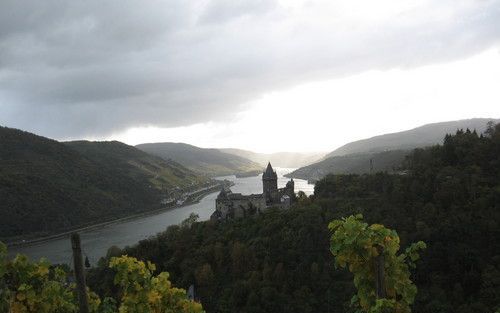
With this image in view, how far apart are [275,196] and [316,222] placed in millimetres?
15412

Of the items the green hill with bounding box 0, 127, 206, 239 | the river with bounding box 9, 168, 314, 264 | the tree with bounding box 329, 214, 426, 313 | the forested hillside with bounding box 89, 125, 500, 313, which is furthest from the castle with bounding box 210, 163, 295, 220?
the tree with bounding box 329, 214, 426, 313

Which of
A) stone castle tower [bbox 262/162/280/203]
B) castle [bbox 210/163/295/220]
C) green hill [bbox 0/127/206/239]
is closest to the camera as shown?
castle [bbox 210/163/295/220]

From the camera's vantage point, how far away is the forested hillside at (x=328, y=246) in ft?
115

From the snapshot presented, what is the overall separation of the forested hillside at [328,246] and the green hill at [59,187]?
4952cm

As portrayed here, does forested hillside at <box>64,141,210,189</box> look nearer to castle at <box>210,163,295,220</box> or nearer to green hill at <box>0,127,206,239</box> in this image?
green hill at <box>0,127,206,239</box>

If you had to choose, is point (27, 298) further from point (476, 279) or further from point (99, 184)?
point (99, 184)

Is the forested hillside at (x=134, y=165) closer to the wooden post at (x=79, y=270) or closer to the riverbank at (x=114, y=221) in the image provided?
the riverbank at (x=114, y=221)

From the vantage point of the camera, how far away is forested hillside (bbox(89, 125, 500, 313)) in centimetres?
3496

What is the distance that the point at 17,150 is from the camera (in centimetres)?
12550

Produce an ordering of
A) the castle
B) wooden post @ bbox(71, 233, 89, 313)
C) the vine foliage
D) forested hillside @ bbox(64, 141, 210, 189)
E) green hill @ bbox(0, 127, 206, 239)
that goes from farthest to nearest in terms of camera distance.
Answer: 1. forested hillside @ bbox(64, 141, 210, 189)
2. green hill @ bbox(0, 127, 206, 239)
3. the castle
4. the vine foliage
5. wooden post @ bbox(71, 233, 89, 313)

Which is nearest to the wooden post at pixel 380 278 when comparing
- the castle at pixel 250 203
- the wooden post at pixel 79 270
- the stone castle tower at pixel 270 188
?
the wooden post at pixel 79 270

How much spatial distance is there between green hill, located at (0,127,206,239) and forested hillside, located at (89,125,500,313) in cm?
4952

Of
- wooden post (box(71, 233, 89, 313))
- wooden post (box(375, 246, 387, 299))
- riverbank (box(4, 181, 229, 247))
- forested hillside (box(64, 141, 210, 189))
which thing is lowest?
riverbank (box(4, 181, 229, 247))

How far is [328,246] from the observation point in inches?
1649
